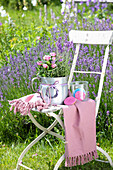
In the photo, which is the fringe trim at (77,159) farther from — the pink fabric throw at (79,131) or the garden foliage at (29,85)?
the garden foliage at (29,85)

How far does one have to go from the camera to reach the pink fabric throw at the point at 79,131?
2.53m

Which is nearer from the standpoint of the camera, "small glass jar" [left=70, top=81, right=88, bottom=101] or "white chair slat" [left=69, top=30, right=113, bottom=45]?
"small glass jar" [left=70, top=81, right=88, bottom=101]

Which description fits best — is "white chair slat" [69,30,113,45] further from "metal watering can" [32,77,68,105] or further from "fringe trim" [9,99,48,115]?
"fringe trim" [9,99,48,115]

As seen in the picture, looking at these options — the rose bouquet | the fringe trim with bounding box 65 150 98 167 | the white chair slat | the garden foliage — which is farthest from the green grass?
the white chair slat

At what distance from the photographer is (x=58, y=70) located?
2623 mm

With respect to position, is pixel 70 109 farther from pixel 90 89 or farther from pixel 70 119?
pixel 90 89

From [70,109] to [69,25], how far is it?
2604mm

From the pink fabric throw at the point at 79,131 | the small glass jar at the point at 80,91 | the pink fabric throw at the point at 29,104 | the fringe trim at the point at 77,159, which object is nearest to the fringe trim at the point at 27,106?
the pink fabric throw at the point at 29,104

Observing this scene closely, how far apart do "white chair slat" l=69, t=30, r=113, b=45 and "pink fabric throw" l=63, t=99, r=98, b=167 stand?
619 millimetres

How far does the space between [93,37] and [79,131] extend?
0.92 m

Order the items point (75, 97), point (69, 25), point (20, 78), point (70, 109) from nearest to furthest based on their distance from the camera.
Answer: point (70, 109)
point (75, 97)
point (20, 78)
point (69, 25)

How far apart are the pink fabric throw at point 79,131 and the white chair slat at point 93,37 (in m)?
0.62

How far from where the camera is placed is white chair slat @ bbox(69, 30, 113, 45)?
2871 millimetres

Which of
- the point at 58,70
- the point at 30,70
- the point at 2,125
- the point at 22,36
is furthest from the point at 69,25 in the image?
the point at 58,70
